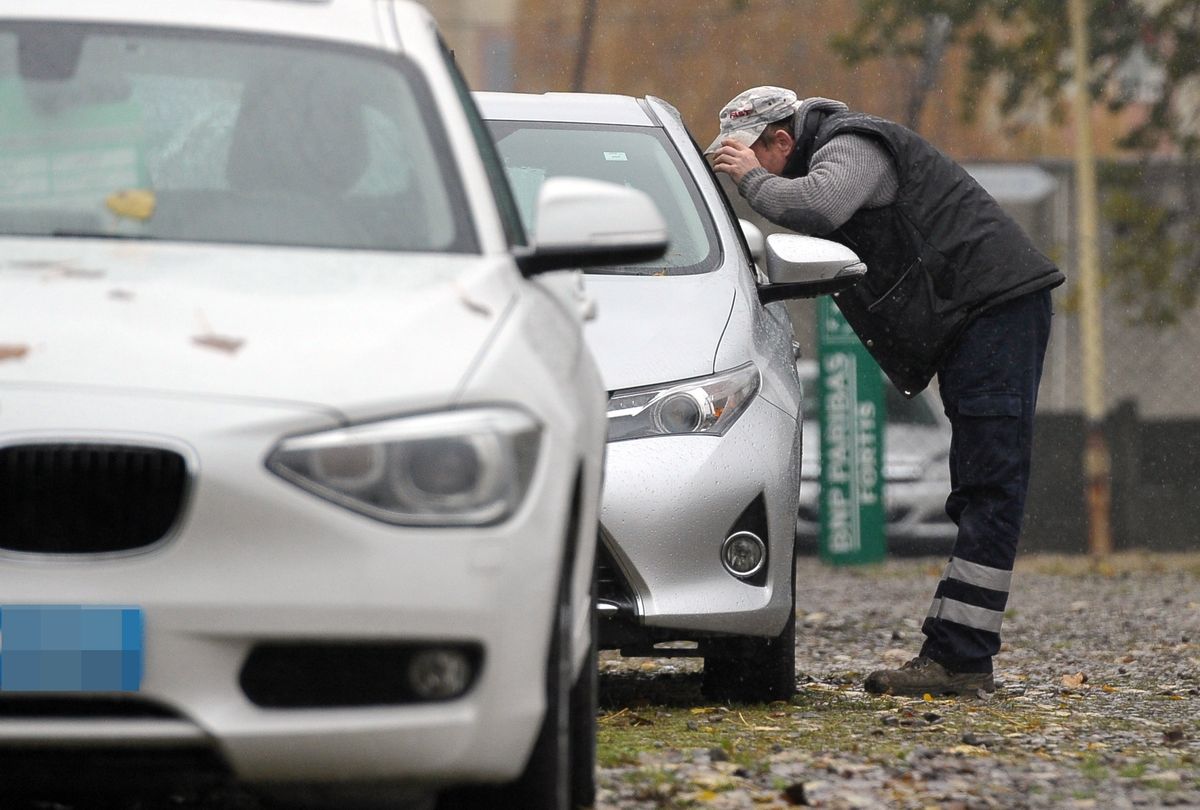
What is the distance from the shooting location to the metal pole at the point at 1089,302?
14672mm

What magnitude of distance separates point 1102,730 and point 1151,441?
1001cm

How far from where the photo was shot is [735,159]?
6.50 metres

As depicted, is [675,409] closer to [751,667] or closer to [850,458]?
[751,667]

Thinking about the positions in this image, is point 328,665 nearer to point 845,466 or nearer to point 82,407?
point 82,407

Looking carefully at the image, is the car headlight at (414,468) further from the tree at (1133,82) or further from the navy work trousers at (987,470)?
the tree at (1133,82)

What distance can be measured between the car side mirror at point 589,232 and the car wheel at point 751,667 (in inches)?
81.9

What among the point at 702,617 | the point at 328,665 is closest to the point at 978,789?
the point at 702,617

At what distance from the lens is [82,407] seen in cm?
298

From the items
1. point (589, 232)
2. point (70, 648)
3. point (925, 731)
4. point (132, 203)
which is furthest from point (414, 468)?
point (925, 731)

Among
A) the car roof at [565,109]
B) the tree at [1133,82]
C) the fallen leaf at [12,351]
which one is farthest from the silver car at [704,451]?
the tree at [1133,82]

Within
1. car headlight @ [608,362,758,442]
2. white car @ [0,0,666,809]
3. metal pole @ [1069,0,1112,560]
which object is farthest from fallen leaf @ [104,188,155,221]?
metal pole @ [1069,0,1112,560]

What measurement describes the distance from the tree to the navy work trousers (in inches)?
386

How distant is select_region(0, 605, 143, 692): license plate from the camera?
9.62 feet

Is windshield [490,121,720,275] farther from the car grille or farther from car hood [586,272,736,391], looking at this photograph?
the car grille
